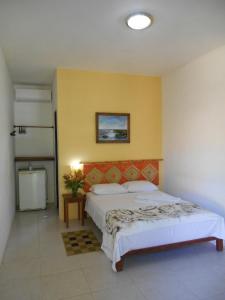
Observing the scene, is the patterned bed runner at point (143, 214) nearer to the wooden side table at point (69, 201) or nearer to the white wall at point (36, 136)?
the wooden side table at point (69, 201)

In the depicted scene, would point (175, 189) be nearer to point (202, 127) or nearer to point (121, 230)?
point (202, 127)

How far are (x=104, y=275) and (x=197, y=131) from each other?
7.96 ft

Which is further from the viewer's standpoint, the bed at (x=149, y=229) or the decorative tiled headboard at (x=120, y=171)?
the decorative tiled headboard at (x=120, y=171)

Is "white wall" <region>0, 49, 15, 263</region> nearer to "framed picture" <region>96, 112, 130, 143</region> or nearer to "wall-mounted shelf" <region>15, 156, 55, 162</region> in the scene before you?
"wall-mounted shelf" <region>15, 156, 55, 162</region>

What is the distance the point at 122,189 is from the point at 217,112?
1920mm

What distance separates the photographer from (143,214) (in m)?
2.99

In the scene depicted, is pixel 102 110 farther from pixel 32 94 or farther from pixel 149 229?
pixel 149 229

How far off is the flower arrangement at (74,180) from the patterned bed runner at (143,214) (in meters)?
1.08

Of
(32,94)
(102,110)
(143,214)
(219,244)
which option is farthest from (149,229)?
(32,94)

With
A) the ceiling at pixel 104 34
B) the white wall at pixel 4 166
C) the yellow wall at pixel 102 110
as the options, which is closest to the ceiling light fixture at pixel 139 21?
the ceiling at pixel 104 34

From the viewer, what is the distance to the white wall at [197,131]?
10.8ft

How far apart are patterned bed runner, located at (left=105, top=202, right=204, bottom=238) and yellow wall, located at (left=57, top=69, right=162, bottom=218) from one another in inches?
60.1

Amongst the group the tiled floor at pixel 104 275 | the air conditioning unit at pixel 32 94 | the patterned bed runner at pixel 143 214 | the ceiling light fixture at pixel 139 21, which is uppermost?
the ceiling light fixture at pixel 139 21

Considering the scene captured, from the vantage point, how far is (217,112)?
3.30 meters
